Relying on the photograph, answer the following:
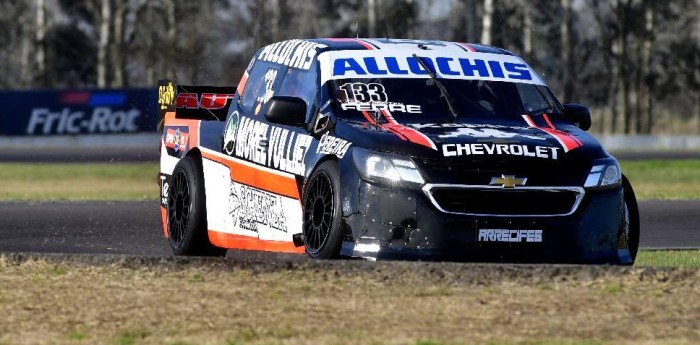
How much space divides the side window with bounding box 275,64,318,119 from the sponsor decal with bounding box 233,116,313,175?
0.72ft

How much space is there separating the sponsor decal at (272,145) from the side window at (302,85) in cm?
22

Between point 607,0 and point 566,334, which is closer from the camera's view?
point 566,334

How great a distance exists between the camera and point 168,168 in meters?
11.7

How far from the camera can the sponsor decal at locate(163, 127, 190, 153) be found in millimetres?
11352

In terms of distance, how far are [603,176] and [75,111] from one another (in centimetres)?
3639

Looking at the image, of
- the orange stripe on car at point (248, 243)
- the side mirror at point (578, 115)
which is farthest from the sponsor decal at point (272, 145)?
the side mirror at point (578, 115)

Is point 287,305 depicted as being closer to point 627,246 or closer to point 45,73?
point 627,246

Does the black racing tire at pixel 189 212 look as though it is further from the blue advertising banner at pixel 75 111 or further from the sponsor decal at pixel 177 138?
the blue advertising banner at pixel 75 111

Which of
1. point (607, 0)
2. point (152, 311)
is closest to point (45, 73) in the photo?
point (607, 0)

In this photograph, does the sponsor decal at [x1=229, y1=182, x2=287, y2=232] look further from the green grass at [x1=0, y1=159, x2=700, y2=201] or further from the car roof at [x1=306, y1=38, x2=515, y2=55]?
the green grass at [x1=0, y1=159, x2=700, y2=201]

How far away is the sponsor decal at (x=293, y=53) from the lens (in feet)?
34.3

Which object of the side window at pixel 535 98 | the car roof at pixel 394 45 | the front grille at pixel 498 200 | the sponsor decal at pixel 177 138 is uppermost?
the car roof at pixel 394 45

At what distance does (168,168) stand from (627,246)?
374 cm

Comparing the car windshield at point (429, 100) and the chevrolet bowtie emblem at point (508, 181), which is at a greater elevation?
the car windshield at point (429, 100)
